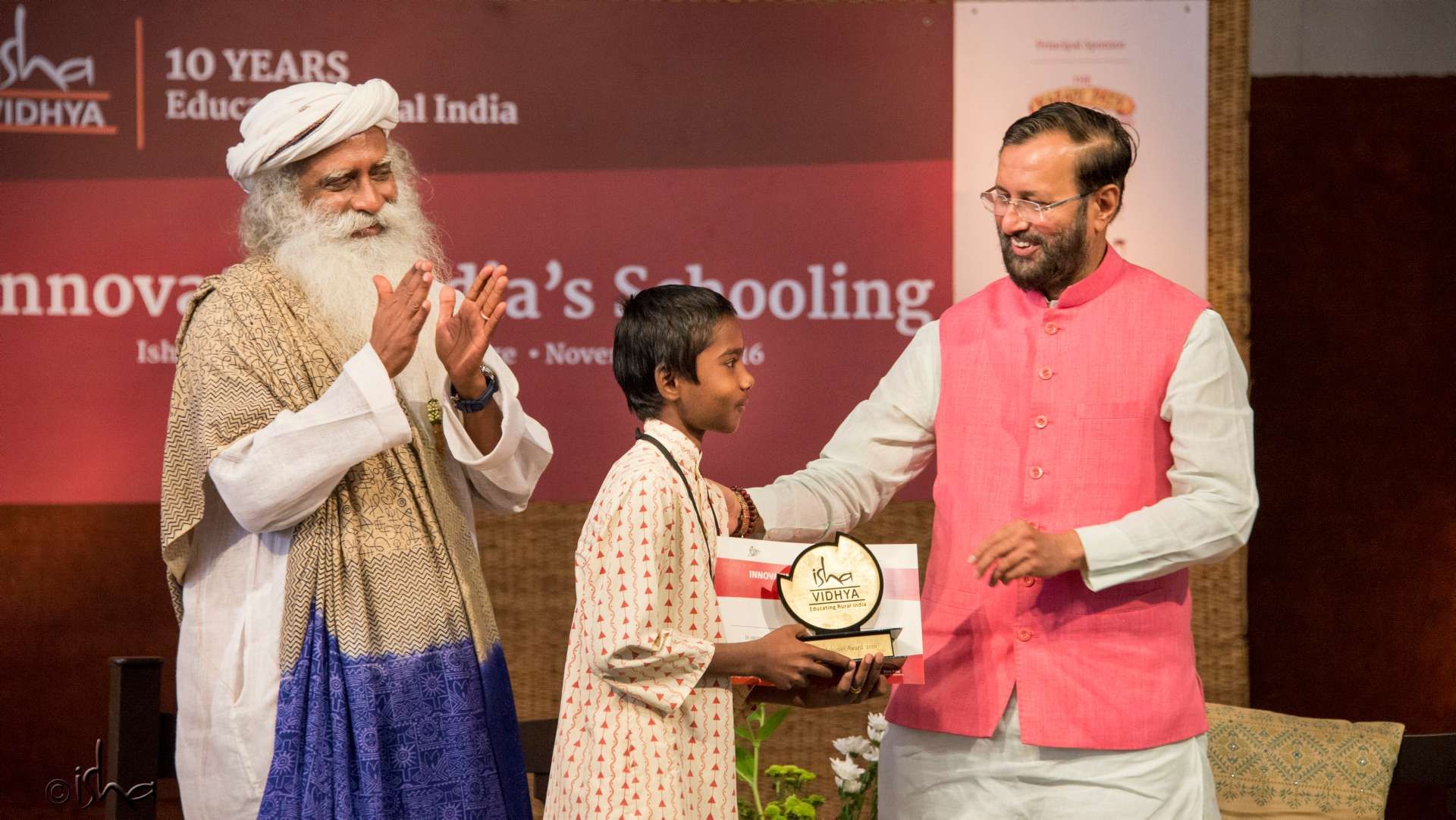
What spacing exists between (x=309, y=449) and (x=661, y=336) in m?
0.63

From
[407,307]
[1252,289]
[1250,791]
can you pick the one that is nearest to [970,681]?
[407,307]

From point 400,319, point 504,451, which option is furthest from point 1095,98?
point 400,319

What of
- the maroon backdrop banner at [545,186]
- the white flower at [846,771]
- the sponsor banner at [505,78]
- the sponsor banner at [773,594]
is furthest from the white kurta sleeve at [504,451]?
the sponsor banner at [505,78]

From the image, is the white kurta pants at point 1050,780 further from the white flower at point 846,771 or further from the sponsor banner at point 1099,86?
the sponsor banner at point 1099,86

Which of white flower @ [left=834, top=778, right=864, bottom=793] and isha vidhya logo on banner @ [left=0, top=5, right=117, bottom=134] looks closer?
white flower @ [left=834, top=778, right=864, bottom=793]

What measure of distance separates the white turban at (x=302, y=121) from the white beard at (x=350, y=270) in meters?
0.12

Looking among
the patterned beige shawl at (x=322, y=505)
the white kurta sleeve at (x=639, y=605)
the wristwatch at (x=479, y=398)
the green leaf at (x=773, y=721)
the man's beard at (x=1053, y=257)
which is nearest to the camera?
the white kurta sleeve at (x=639, y=605)

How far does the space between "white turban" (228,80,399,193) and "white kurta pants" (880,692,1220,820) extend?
4.98 feet

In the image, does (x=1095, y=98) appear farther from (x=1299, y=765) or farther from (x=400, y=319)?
(x=400, y=319)

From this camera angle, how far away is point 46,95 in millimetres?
4324

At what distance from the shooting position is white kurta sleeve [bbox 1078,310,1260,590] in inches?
91.4

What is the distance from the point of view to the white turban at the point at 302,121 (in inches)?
110

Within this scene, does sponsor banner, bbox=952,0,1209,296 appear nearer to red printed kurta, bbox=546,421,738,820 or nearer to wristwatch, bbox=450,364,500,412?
wristwatch, bbox=450,364,500,412

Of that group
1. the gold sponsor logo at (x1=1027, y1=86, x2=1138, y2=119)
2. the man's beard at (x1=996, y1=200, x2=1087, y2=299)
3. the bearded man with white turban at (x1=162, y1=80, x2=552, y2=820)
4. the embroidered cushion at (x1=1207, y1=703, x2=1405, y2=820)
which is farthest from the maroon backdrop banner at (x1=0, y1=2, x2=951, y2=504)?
the man's beard at (x1=996, y1=200, x2=1087, y2=299)
